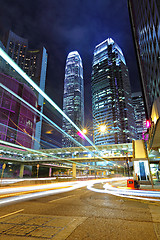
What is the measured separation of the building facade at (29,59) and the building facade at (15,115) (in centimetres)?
4275

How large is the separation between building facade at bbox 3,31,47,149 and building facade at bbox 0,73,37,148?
140 ft

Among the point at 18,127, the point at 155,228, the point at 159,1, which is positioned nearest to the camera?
the point at 155,228

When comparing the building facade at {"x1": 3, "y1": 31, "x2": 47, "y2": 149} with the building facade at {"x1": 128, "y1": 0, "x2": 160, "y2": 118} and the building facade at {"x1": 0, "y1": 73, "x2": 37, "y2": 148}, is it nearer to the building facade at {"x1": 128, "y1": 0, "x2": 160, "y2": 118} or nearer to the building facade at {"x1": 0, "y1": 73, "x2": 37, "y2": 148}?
the building facade at {"x1": 0, "y1": 73, "x2": 37, "y2": 148}

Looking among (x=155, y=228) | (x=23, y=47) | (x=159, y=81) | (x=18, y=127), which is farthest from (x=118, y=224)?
(x=23, y=47)

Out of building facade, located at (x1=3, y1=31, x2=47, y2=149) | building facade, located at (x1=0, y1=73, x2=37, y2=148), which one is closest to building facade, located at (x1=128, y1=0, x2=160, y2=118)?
building facade, located at (x1=0, y1=73, x2=37, y2=148)

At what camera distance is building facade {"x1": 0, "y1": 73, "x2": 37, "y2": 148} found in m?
85.5

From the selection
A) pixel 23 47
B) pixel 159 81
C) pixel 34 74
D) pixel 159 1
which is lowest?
pixel 159 81

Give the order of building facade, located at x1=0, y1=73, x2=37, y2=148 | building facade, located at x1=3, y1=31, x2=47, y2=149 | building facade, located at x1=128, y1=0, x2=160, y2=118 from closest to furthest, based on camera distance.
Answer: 1. building facade, located at x1=128, y1=0, x2=160, y2=118
2. building facade, located at x1=0, y1=73, x2=37, y2=148
3. building facade, located at x1=3, y1=31, x2=47, y2=149

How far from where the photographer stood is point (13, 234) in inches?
158

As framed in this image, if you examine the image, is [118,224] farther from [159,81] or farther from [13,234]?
Result: [159,81]

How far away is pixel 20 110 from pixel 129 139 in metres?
125

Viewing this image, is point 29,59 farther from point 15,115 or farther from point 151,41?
point 151,41

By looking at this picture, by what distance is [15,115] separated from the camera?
313 feet

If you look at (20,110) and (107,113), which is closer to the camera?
(20,110)
